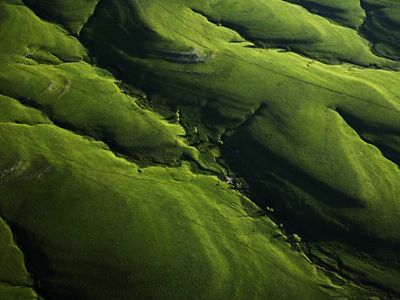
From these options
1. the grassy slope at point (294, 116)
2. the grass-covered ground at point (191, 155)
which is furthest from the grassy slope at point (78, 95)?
the grassy slope at point (294, 116)

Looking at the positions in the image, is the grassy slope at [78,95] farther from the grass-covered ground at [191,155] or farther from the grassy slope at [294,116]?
the grassy slope at [294,116]

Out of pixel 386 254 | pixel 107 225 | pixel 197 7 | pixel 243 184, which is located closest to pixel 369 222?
pixel 386 254

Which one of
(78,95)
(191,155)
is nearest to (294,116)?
(191,155)

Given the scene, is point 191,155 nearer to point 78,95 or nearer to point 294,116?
point 294,116

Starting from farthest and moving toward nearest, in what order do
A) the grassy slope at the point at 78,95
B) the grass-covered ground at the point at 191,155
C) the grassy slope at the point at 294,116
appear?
the grassy slope at the point at 78,95 → the grassy slope at the point at 294,116 → the grass-covered ground at the point at 191,155

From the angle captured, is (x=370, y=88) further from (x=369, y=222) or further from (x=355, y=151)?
(x=369, y=222)

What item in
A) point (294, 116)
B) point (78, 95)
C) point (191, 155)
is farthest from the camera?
point (294, 116)

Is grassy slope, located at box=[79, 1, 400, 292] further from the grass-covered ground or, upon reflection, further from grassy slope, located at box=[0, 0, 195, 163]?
grassy slope, located at box=[0, 0, 195, 163]

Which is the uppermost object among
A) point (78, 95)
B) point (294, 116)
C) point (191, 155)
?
point (294, 116)
